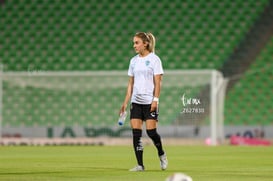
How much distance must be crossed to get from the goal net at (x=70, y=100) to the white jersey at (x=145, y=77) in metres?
9.11

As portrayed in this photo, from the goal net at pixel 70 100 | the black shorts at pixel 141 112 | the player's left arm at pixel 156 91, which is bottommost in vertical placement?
the goal net at pixel 70 100

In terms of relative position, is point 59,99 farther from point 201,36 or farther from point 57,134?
point 201,36

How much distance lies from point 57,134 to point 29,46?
3649 millimetres

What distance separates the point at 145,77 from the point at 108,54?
12184 millimetres

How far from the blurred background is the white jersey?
919 cm

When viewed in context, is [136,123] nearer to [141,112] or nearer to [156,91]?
[141,112]

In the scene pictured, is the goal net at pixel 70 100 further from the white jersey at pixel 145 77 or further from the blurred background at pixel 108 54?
the white jersey at pixel 145 77

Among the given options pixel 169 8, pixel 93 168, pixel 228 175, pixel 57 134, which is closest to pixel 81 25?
pixel 169 8

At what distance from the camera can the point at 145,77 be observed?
27.4 feet

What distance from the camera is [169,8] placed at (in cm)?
2089

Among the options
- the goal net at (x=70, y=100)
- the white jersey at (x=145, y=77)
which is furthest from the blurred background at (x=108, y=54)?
the white jersey at (x=145, y=77)

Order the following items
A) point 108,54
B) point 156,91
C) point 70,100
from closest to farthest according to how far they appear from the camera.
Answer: point 156,91 → point 70,100 → point 108,54

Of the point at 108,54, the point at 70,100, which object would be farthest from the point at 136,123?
the point at 108,54

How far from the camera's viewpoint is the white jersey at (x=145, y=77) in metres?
8.34
